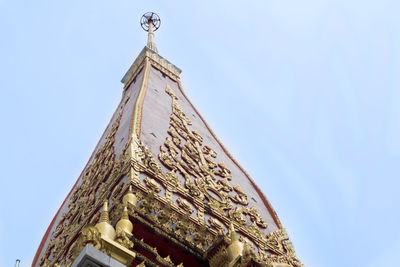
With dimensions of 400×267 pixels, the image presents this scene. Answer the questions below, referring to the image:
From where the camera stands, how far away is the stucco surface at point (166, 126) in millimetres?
18922

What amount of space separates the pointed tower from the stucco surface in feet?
0.14

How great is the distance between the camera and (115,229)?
46.1 feet

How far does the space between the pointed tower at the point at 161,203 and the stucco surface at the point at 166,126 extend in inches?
1.6

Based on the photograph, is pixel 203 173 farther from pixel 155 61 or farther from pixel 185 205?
pixel 155 61

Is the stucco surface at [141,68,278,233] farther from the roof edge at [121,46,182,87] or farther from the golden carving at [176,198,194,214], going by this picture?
the golden carving at [176,198,194,214]

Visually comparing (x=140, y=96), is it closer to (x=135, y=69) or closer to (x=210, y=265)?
(x=135, y=69)

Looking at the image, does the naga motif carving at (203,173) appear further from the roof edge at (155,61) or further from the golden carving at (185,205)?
the roof edge at (155,61)

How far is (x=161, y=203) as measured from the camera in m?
15.8

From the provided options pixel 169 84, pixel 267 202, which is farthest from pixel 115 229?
pixel 169 84

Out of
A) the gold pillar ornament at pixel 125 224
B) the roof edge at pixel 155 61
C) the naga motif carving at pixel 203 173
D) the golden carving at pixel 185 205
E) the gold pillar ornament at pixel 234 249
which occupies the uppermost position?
the roof edge at pixel 155 61

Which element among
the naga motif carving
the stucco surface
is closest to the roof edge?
the stucco surface

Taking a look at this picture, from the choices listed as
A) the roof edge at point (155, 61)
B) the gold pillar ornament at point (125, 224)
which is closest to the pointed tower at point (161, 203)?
the gold pillar ornament at point (125, 224)

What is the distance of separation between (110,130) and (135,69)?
16.2 feet

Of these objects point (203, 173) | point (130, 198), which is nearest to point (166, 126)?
point (203, 173)
